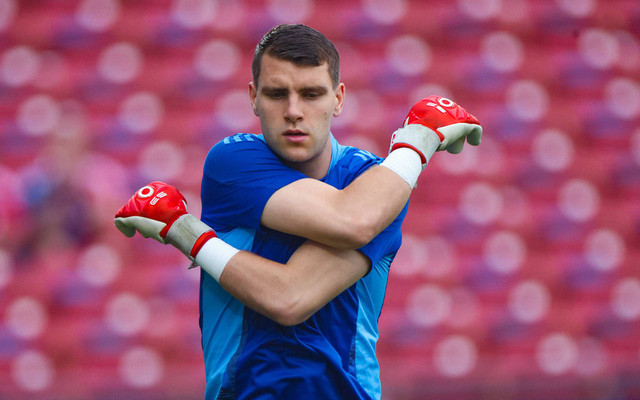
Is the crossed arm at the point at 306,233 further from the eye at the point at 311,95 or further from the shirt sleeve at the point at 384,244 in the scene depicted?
the eye at the point at 311,95

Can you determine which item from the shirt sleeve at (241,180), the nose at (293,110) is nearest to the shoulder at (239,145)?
the shirt sleeve at (241,180)

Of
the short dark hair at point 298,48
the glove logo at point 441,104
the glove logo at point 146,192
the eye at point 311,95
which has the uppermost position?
the short dark hair at point 298,48

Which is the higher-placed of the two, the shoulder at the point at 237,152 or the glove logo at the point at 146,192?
the shoulder at the point at 237,152

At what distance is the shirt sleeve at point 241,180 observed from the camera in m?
1.85

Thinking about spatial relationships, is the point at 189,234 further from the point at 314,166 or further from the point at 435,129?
the point at 435,129

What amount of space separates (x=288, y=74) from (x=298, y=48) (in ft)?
0.23

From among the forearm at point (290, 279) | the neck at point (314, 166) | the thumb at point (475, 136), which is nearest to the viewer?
the forearm at point (290, 279)

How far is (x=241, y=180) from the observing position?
1.88 meters

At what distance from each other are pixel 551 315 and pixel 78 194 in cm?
338

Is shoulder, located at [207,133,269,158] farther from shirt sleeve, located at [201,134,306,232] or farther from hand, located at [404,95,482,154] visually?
hand, located at [404,95,482,154]

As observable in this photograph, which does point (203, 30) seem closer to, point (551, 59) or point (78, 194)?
point (78, 194)

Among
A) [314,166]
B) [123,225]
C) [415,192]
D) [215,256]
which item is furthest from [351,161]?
[415,192]

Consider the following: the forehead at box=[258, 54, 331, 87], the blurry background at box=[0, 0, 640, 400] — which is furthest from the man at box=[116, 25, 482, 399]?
the blurry background at box=[0, 0, 640, 400]

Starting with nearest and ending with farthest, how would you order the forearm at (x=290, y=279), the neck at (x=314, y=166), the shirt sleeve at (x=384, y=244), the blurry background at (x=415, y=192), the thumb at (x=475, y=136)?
the forearm at (x=290, y=279), the shirt sleeve at (x=384, y=244), the neck at (x=314, y=166), the thumb at (x=475, y=136), the blurry background at (x=415, y=192)
